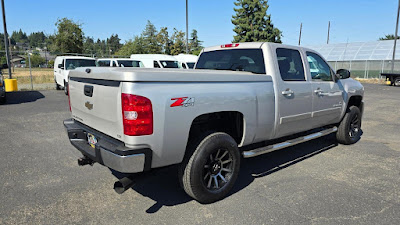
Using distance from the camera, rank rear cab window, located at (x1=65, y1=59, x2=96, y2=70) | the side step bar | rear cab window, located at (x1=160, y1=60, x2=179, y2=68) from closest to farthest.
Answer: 1. the side step bar
2. rear cab window, located at (x1=65, y1=59, x2=96, y2=70)
3. rear cab window, located at (x1=160, y1=60, x2=179, y2=68)

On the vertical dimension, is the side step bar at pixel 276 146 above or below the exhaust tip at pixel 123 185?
above

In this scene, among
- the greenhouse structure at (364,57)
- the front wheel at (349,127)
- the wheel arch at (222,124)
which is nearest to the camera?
the wheel arch at (222,124)

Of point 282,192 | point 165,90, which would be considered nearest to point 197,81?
point 165,90

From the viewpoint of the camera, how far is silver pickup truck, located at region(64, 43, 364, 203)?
2666mm

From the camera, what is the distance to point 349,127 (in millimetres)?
5727

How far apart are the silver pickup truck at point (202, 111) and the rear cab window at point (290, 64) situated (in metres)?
0.02

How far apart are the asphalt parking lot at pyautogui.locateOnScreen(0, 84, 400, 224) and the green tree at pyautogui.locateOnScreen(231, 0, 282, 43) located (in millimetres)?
37804

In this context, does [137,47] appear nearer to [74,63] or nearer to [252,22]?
[252,22]

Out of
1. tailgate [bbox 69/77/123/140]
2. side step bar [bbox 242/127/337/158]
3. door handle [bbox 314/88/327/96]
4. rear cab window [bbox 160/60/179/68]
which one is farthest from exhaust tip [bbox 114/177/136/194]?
rear cab window [bbox 160/60/179/68]

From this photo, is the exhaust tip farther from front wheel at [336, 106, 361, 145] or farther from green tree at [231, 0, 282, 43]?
green tree at [231, 0, 282, 43]

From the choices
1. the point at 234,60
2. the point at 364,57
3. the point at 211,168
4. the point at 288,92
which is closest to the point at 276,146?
the point at 288,92

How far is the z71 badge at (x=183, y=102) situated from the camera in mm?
2771

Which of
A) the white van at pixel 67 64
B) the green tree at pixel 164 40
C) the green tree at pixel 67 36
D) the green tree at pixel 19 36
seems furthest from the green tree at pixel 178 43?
the green tree at pixel 19 36

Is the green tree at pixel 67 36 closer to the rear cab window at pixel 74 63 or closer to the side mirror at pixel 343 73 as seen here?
the rear cab window at pixel 74 63
